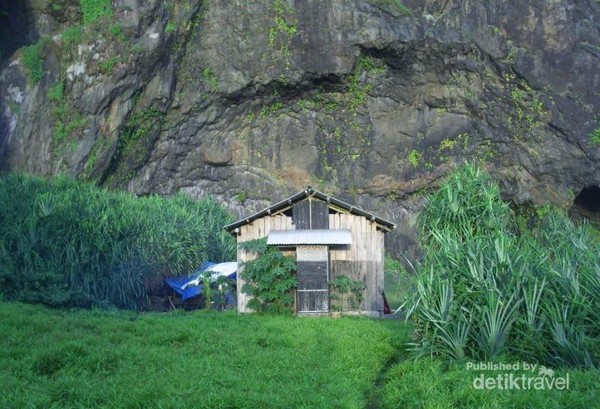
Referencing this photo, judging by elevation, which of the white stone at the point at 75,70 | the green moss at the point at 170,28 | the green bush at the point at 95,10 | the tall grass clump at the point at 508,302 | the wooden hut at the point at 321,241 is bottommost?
the tall grass clump at the point at 508,302

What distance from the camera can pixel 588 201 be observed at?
4266 centimetres

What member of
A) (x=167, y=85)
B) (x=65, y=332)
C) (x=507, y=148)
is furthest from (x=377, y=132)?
(x=65, y=332)

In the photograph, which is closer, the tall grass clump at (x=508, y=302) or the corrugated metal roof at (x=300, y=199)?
the tall grass clump at (x=508, y=302)

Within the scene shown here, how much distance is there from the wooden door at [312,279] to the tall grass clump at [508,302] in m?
7.02

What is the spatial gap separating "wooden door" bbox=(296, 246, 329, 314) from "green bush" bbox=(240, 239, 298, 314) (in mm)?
218

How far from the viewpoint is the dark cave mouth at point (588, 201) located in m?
41.8

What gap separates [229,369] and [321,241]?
933 cm

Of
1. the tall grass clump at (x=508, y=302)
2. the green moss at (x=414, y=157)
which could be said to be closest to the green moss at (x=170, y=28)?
the green moss at (x=414, y=157)

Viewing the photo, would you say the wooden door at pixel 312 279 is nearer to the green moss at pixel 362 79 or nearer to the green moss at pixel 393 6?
the green moss at pixel 362 79

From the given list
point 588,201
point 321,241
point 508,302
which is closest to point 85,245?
point 321,241

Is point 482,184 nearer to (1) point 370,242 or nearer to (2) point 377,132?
(1) point 370,242

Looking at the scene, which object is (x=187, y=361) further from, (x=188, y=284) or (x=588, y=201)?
(x=588, y=201)

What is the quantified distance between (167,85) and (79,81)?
13.2 ft

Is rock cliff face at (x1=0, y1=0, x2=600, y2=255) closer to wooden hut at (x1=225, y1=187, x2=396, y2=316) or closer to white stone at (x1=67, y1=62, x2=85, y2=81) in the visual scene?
white stone at (x1=67, y1=62, x2=85, y2=81)
